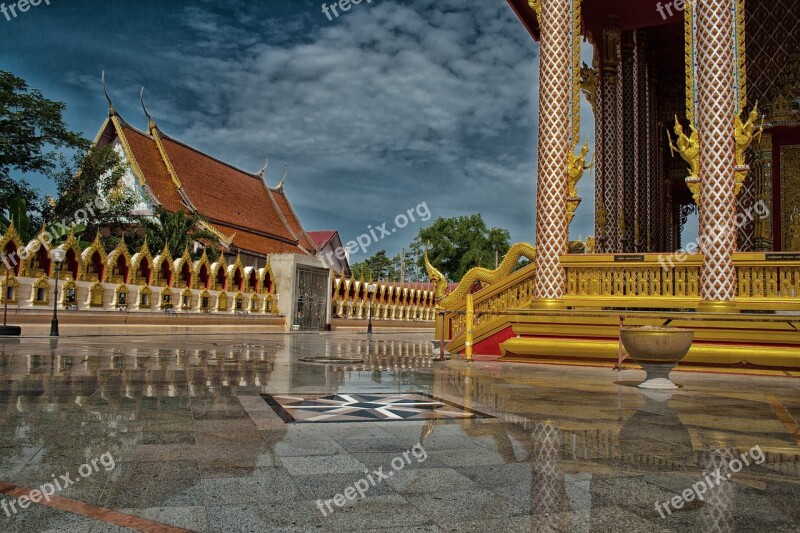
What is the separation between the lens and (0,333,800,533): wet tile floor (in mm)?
3023

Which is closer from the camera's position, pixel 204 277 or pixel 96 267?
pixel 96 267

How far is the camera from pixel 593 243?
58.6 feet

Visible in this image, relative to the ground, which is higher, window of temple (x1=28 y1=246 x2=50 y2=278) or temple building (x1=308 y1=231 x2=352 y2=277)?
temple building (x1=308 y1=231 x2=352 y2=277)

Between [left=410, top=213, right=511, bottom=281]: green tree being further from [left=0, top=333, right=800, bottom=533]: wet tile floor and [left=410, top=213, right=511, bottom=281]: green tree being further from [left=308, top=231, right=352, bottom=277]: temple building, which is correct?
[left=0, top=333, right=800, bottom=533]: wet tile floor

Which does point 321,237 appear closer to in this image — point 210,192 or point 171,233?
point 210,192

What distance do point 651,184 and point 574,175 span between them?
621 centimetres

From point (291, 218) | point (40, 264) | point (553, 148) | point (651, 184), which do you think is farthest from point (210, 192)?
point (553, 148)

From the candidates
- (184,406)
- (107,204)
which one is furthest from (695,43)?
(107,204)

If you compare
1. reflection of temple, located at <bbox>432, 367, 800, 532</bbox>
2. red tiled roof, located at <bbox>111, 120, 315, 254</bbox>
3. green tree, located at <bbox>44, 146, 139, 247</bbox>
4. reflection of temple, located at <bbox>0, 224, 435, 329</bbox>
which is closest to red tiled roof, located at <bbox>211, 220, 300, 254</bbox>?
red tiled roof, located at <bbox>111, 120, 315, 254</bbox>

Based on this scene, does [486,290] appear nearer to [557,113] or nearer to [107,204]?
[557,113]

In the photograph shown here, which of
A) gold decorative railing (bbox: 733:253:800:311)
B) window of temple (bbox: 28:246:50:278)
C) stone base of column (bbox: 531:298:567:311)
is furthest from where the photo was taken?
window of temple (bbox: 28:246:50:278)

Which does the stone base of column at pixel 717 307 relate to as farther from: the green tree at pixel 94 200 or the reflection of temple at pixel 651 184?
the green tree at pixel 94 200

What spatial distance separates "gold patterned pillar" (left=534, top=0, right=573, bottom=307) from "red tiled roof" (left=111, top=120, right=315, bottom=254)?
2771 centimetres

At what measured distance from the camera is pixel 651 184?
683 inches
